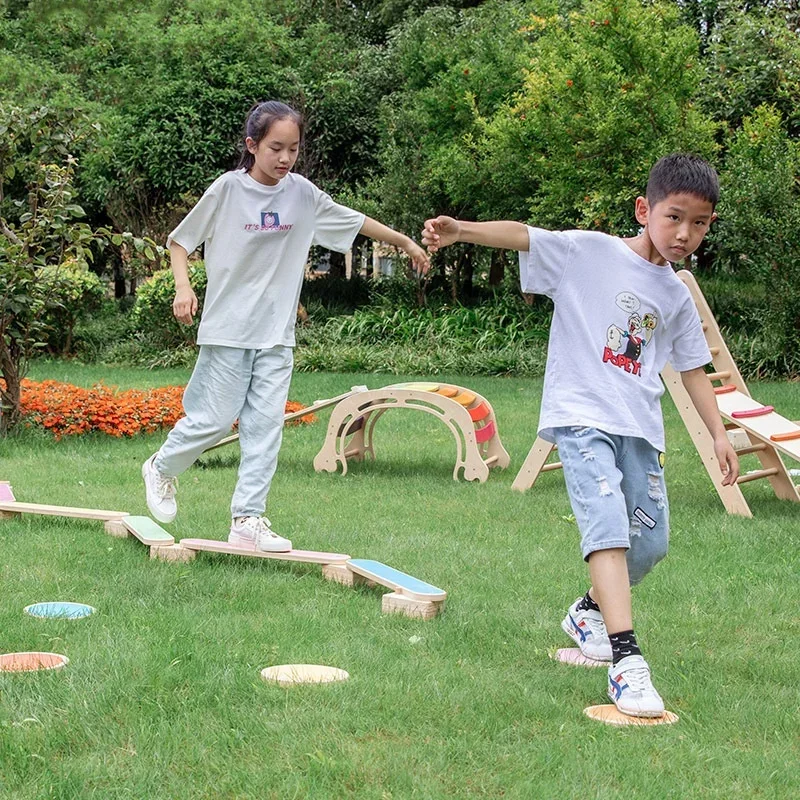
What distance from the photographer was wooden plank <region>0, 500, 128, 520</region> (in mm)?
5777

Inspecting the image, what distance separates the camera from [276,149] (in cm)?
496

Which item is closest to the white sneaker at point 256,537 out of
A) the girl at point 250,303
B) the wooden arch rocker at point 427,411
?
the girl at point 250,303

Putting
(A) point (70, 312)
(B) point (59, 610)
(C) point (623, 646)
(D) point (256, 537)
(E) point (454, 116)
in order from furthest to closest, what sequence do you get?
1. (E) point (454, 116)
2. (A) point (70, 312)
3. (D) point (256, 537)
4. (B) point (59, 610)
5. (C) point (623, 646)

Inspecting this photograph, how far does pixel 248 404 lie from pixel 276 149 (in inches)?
45.3

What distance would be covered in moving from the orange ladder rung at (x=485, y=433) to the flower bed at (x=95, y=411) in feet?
8.33

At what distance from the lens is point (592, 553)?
346 cm

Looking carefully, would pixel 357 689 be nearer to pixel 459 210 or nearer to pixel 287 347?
pixel 287 347

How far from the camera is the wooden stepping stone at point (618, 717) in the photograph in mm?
3236

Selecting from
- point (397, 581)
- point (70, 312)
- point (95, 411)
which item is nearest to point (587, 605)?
point (397, 581)

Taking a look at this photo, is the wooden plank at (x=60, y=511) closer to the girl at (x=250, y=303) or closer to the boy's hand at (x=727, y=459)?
the girl at (x=250, y=303)

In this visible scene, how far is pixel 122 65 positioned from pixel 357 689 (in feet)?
67.3

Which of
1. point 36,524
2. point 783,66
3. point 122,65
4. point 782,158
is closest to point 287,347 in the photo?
point 36,524

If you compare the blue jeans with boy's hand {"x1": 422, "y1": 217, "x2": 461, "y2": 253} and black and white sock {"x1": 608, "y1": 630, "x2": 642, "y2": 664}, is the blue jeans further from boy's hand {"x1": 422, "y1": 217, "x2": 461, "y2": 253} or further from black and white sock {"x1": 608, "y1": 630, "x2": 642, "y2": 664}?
black and white sock {"x1": 608, "y1": 630, "x2": 642, "y2": 664}

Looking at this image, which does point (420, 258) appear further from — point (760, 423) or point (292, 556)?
point (760, 423)
